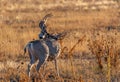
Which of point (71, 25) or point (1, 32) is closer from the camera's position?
point (1, 32)

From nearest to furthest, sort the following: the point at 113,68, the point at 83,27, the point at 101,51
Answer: the point at 101,51
the point at 113,68
the point at 83,27

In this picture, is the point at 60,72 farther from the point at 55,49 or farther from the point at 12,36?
the point at 12,36

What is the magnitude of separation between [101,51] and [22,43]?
7.28 m

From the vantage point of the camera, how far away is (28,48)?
40.8ft

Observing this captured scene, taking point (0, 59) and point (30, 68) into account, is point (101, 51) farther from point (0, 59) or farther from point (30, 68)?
point (0, 59)

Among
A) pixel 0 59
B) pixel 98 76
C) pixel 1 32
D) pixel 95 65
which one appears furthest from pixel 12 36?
pixel 98 76

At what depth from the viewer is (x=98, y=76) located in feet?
40.3

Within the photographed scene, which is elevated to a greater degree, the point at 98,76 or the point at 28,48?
the point at 28,48

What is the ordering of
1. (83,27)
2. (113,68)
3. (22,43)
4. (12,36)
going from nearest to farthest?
(113,68), (22,43), (12,36), (83,27)

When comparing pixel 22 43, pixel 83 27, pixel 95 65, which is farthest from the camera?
pixel 83 27

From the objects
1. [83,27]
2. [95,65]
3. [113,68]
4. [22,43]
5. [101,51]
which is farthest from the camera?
[83,27]

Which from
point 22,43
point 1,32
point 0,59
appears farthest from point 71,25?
point 0,59

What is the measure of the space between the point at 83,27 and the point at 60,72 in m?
12.3

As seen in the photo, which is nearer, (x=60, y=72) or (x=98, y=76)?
(x=98, y=76)
